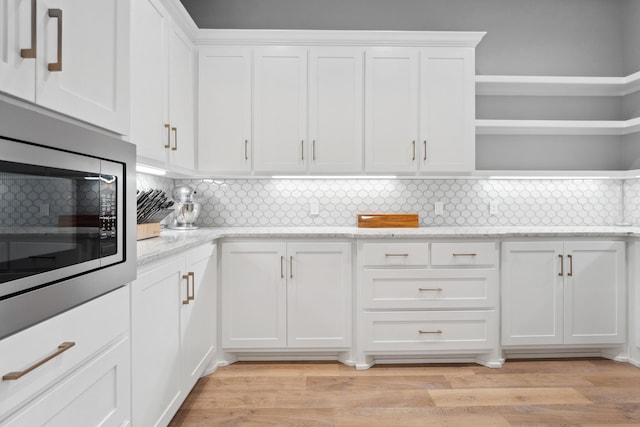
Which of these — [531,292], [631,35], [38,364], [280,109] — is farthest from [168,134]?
[631,35]

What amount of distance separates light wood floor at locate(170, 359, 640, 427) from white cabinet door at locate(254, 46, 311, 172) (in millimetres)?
1472

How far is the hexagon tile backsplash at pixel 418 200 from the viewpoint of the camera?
11.0 ft

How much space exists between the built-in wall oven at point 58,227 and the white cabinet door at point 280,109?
1.76 metres

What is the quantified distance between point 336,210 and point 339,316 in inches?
37.3

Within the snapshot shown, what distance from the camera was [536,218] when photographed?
11.1ft

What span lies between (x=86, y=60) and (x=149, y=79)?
1.15 m

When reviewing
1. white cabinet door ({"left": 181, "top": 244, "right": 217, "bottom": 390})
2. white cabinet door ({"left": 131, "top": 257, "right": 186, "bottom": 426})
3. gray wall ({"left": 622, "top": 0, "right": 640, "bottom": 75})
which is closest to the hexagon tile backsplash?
white cabinet door ({"left": 181, "top": 244, "right": 217, "bottom": 390})

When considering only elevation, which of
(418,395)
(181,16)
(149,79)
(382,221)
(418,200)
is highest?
(181,16)

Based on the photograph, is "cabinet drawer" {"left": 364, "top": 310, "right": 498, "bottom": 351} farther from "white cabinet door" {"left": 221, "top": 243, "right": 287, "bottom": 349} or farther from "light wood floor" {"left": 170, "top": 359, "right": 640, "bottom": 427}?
"white cabinet door" {"left": 221, "top": 243, "right": 287, "bottom": 349}

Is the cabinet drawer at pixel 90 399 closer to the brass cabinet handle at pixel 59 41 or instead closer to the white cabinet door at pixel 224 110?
the brass cabinet handle at pixel 59 41

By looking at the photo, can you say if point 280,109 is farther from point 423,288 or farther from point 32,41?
point 32,41

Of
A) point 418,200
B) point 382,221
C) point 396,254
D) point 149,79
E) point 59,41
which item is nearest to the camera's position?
point 59,41

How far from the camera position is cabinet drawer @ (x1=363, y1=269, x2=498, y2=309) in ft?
8.87

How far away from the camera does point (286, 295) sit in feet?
8.96
